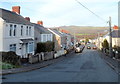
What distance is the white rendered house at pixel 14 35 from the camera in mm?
24556

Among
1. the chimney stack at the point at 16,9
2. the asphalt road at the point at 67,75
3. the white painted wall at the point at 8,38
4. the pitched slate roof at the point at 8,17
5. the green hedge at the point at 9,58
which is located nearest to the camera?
the asphalt road at the point at 67,75

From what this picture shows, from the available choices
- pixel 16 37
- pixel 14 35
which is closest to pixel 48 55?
pixel 16 37

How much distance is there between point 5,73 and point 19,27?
13.9 m

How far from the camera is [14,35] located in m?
27.8

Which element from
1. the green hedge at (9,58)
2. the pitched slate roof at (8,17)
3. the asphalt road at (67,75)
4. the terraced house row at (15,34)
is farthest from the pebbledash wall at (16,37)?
the asphalt road at (67,75)

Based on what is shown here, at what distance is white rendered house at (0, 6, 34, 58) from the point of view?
24.6 m

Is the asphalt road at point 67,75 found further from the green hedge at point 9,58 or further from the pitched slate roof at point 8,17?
the pitched slate roof at point 8,17

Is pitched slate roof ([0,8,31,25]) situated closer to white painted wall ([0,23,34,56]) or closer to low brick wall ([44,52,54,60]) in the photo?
white painted wall ([0,23,34,56])

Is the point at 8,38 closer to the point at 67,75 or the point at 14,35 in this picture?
the point at 14,35

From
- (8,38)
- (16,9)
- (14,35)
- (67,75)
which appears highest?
(16,9)

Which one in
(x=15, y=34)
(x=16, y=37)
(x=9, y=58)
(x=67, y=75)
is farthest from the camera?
Answer: (x=16, y=37)

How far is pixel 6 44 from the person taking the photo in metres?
25.2

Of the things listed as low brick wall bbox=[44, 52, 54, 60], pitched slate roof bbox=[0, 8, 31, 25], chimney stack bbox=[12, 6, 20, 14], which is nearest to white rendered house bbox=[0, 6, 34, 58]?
pitched slate roof bbox=[0, 8, 31, 25]

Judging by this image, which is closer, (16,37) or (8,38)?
(8,38)
